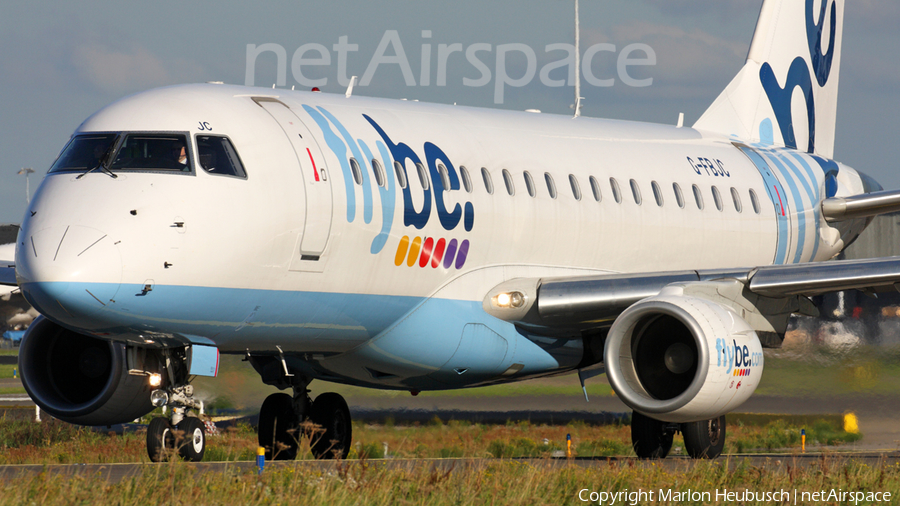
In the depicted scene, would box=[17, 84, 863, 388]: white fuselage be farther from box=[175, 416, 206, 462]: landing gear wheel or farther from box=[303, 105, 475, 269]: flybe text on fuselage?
box=[175, 416, 206, 462]: landing gear wheel

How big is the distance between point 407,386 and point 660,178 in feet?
17.1

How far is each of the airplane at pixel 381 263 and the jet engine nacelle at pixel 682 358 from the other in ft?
0.09

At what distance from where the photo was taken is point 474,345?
1427cm

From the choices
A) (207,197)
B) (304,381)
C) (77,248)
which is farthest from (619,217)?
(77,248)

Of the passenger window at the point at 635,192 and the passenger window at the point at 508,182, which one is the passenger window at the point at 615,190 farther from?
the passenger window at the point at 508,182

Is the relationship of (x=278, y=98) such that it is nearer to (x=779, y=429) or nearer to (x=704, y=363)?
(x=704, y=363)

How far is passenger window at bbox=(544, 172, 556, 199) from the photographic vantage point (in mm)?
15758

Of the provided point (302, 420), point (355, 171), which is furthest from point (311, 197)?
point (302, 420)

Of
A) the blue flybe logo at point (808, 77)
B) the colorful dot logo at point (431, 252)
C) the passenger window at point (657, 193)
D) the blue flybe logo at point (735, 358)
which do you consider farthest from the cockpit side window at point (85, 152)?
the blue flybe logo at point (808, 77)

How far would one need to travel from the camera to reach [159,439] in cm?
1168

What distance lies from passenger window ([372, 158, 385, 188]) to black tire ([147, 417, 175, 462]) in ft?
11.4

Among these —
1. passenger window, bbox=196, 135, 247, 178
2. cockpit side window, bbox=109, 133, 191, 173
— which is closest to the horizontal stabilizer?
passenger window, bbox=196, 135, 247, 178

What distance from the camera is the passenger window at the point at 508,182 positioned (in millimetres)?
15141

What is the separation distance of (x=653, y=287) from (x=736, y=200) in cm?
529
